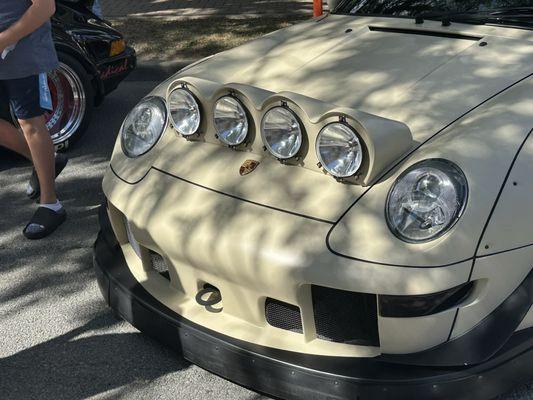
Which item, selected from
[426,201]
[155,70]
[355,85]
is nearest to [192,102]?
[355,85]

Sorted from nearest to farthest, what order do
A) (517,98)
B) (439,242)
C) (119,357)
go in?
(439,242)
(517,98)
(119,357)

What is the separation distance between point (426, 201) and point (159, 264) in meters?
1.18

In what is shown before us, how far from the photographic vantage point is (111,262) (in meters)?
3.04

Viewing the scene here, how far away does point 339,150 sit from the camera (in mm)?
2506

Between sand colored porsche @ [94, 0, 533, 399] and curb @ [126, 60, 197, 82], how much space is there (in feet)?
13.9

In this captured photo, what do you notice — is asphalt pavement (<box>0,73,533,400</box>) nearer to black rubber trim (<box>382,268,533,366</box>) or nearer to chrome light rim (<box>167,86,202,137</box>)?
black rubber trim (<box>382,268,533,366</box>)

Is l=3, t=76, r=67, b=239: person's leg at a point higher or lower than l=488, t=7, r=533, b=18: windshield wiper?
lower

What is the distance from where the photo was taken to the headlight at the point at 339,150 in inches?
97.0

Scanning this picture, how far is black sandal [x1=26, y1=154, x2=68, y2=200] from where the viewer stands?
4.42m

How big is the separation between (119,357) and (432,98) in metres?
1.65

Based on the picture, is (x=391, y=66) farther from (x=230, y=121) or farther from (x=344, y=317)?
(x=344, y=317)

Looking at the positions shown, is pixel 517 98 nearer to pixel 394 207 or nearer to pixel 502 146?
pixel 502 146

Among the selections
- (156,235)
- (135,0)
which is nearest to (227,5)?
(135,0)

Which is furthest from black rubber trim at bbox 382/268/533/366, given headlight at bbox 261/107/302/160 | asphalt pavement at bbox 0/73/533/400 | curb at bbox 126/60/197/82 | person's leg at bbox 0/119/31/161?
curb at bbox 126/60/197/82
